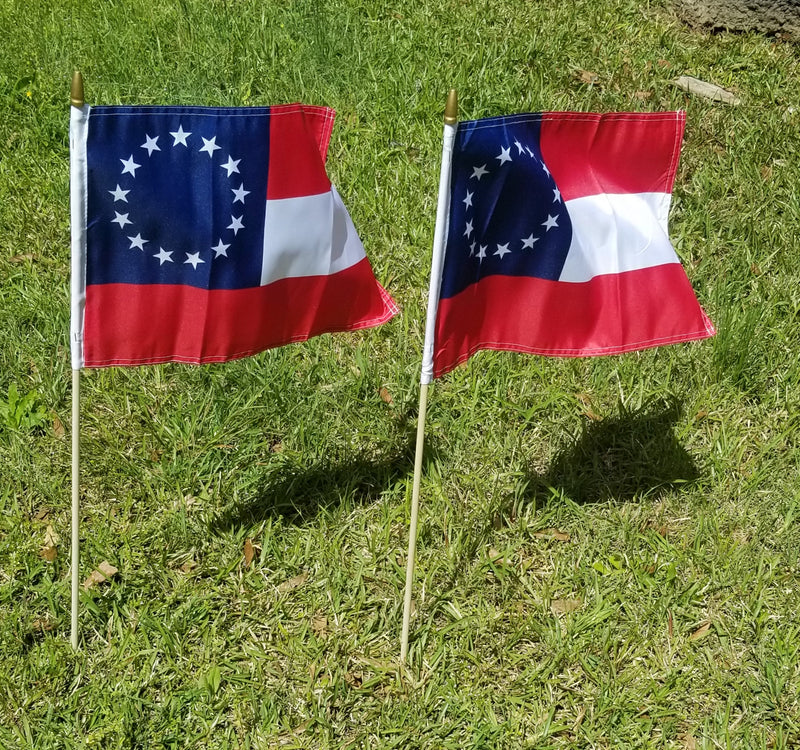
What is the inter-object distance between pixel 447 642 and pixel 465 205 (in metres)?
1.64

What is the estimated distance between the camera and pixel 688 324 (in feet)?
11.1

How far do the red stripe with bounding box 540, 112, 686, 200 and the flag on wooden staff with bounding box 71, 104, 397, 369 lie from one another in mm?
779

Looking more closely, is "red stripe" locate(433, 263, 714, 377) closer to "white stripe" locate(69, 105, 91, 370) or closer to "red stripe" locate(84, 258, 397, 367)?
"red stripe" locate(84, 258, 397, 367)

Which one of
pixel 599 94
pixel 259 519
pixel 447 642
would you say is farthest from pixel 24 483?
pixel 599 94

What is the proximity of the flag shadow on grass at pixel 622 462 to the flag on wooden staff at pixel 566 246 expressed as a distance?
0.93 meters

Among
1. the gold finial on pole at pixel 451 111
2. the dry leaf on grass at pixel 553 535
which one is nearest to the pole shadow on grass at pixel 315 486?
the dry leaf on grass at pixel 553 535

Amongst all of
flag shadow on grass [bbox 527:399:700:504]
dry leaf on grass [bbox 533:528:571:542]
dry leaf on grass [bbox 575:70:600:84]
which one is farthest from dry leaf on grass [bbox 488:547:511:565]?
dry leaf on grass [bbox 575:70:600:84]

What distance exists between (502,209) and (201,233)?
1005 millimetres

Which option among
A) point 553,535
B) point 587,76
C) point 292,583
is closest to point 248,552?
point 292,583

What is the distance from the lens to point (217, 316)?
320cm

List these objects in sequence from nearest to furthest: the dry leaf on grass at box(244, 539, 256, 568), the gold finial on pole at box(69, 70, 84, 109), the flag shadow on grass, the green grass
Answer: the gold finial on pole at box(69, 70, 84, 109)
the green grass
the dry leaf on grass at box(244, 539, 256, 568)
the flag shadow on grass

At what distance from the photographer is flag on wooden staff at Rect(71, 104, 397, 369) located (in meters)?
2.93

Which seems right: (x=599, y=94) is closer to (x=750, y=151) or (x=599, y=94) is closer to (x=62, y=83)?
(x=750, y=151)

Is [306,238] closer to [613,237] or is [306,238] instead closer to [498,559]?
[613,237]
